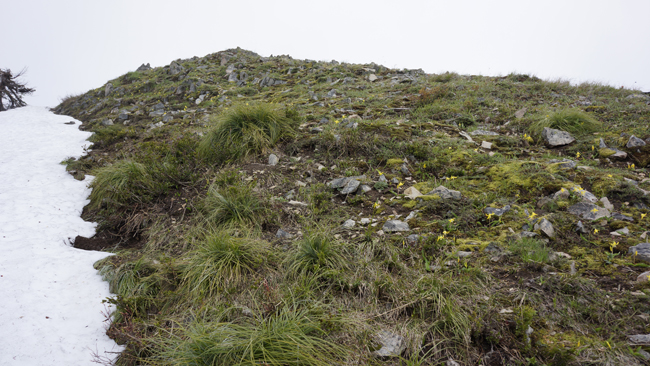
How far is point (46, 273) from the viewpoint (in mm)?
4004

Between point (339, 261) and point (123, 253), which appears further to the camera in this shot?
point (123, 253)

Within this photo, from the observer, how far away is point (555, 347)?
2186 millimetres

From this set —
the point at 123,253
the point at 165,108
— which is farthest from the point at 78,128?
the point at 123,253

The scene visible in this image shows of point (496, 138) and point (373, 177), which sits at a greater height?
point (496, 138)

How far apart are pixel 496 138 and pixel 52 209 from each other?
8235 mm

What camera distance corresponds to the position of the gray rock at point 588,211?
349 centimetres

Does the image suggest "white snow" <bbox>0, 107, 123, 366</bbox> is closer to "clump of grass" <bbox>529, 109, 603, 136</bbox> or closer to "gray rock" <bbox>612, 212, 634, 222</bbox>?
"gray rock" <bbox>612, 212, 634, 222</bbox>

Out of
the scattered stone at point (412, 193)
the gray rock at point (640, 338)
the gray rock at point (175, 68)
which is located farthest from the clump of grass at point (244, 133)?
the gray rock at point (175, 68)

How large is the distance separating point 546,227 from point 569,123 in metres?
3.79

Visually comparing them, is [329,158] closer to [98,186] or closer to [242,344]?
[242,344]

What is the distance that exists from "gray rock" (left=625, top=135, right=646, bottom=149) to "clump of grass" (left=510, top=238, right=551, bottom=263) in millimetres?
3327

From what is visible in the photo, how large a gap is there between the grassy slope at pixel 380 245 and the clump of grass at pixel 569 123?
3cm

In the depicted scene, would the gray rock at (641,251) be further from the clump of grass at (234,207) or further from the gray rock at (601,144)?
the clump of grass at (234,207)

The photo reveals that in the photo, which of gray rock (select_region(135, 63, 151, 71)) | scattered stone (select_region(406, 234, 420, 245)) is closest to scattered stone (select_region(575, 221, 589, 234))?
scattered stone (select_region(406, 234, 420, 245))
